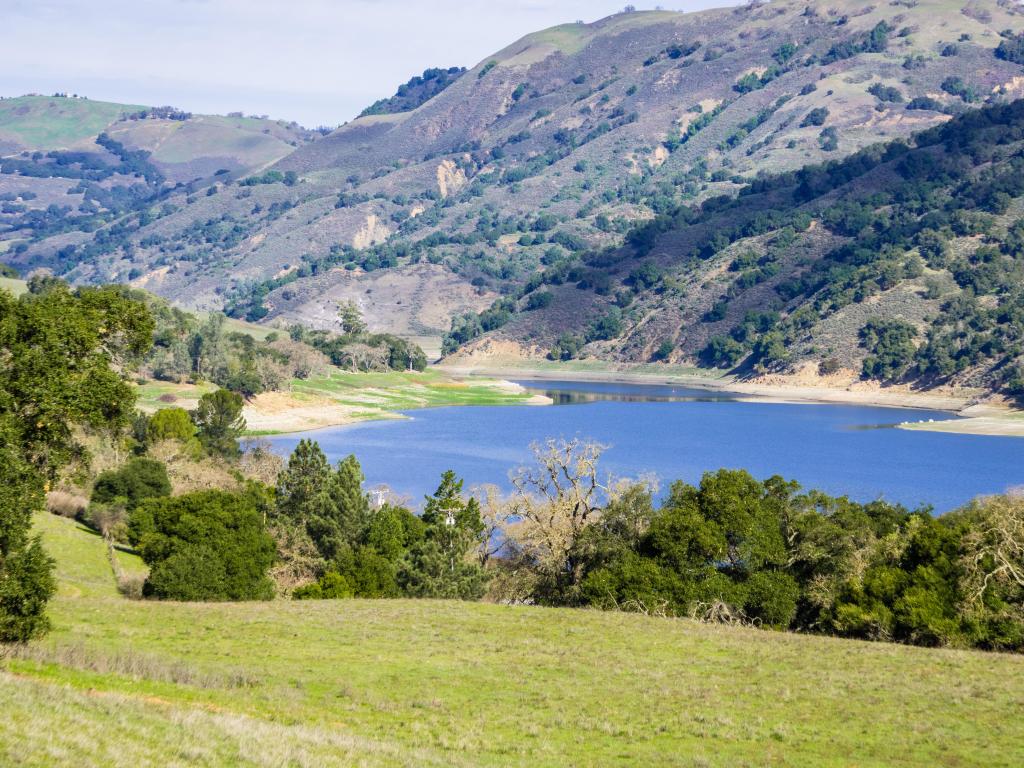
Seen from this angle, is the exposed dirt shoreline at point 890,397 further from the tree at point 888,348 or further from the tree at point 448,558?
the tree at point 448,558

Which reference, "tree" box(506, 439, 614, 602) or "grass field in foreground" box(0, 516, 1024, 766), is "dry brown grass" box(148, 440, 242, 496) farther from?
"grass field in foreground" box(0, 516, 1024, 766)

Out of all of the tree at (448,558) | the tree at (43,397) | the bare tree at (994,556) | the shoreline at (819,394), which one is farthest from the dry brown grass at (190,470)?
the shoreline at (819,394)

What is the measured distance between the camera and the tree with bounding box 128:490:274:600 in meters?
40.1

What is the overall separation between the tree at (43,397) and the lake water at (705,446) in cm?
3769

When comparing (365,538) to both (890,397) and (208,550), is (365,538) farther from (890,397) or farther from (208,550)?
(890,397)

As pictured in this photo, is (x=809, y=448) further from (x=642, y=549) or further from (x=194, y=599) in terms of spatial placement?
(x=194, y=599)

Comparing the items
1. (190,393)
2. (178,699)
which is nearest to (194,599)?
(178,699)

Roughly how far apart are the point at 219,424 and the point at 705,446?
157ft

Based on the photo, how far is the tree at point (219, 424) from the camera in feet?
256

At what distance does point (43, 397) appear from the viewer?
1186 inches

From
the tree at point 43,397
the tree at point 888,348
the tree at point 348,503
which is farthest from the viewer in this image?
the tree at point 888,348

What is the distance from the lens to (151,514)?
51375mm

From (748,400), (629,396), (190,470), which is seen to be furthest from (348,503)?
(748,400)

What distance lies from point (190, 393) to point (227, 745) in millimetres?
100821
